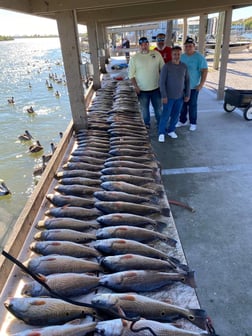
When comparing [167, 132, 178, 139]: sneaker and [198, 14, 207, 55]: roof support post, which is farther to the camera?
[198, 14, 207, 55]: roof support post

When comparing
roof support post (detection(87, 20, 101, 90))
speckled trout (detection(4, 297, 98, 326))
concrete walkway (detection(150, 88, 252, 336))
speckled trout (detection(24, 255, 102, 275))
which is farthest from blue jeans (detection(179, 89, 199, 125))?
speckled trout (detection(4, 297, 98, 326))

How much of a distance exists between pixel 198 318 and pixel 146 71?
5404 mm

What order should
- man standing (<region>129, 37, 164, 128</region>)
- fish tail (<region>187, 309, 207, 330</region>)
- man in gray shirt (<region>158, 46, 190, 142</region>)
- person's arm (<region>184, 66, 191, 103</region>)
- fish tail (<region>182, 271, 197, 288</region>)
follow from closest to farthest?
fish tail (<region>187, 309, 207, 330</region>), fish tail (<region>182, 271, 197, 288</region>), man in gray shirt (<region>158, 46, 190, 142</region>), person's arm (<region>184, 66, 191, 103</region>), man standing (<region>129, 37, 164, 128</region>)

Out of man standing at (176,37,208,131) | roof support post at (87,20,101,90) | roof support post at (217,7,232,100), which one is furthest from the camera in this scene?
roof support post at (87,20,101,90)

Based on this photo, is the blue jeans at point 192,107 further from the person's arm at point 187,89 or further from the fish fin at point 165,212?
the fish fin at point 165,212

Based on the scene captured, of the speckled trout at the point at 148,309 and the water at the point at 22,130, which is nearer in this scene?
the speckled trout at the point at 148,309

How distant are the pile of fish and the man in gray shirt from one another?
2.18 metres

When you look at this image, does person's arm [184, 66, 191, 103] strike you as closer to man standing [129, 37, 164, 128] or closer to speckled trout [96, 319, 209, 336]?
man standing [129, 37, 164, 128]

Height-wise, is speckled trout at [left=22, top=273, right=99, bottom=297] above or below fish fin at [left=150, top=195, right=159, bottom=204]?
above

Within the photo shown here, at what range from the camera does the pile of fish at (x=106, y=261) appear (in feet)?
6.53

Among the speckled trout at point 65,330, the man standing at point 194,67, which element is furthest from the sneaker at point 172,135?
the speckled trout at point 65,330

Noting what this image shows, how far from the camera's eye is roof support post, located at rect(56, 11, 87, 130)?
5.19 m

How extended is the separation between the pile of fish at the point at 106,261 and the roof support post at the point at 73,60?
1966 millimetres

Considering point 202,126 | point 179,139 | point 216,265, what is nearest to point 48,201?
point 216,265
